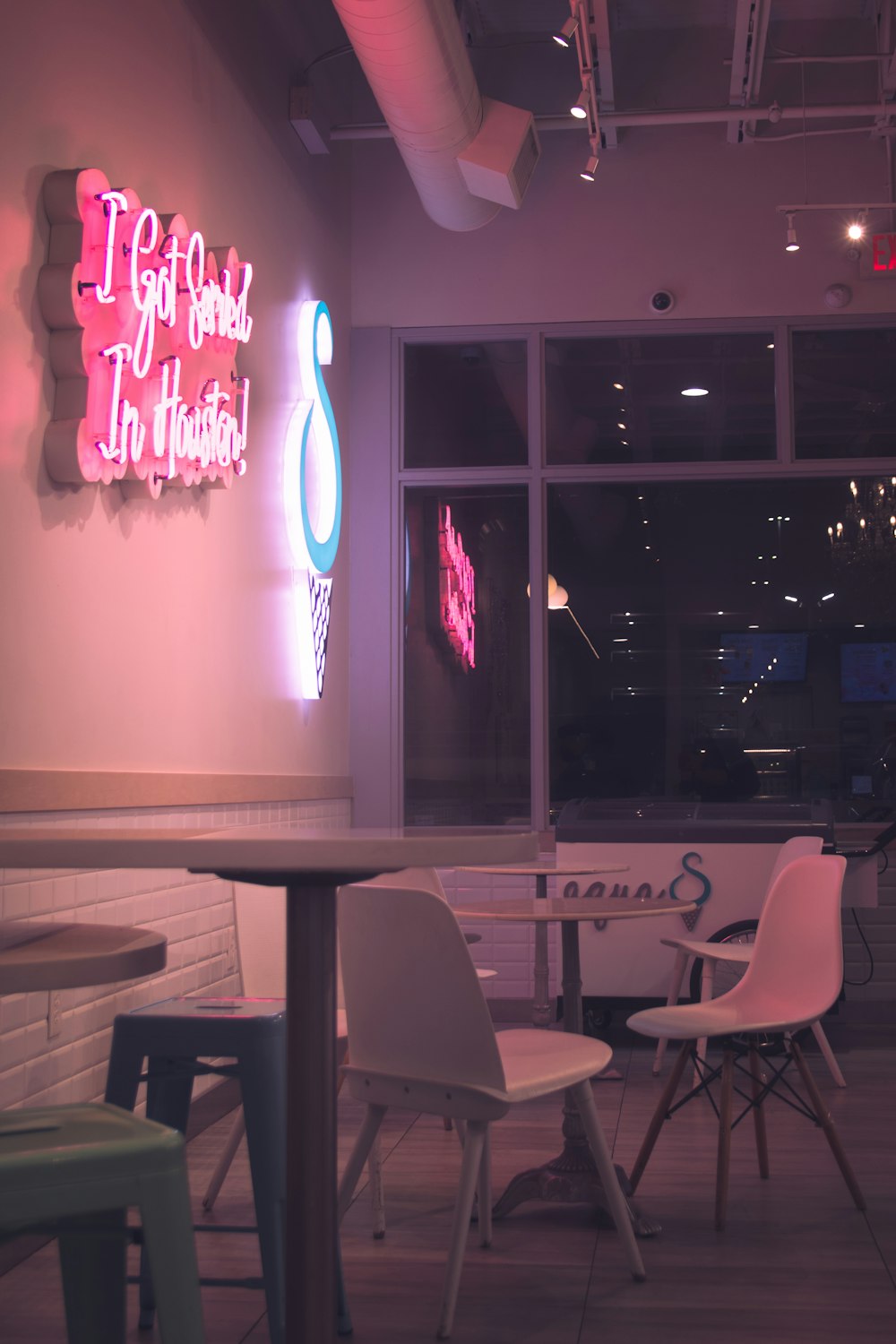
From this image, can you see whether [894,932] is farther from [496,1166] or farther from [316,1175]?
[316,1175]

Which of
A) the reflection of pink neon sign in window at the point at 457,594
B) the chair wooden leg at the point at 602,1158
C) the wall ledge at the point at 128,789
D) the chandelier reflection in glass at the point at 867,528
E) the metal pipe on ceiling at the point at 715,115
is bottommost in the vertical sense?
the chair wooden leg at the point at 602,1158

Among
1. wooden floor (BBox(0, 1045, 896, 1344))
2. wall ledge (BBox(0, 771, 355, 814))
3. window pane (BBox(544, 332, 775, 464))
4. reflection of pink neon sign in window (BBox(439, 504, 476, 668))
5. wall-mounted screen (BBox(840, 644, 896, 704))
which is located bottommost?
wooden floor (BBox(0, 1045, 896, 1344))

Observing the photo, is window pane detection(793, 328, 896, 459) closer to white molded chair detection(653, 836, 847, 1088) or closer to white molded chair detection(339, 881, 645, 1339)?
white molded chair detection(653, 836, 847, 1088)

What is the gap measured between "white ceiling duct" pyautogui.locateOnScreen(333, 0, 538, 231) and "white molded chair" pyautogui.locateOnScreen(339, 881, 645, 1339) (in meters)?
2.98

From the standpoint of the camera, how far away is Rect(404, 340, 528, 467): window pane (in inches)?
265

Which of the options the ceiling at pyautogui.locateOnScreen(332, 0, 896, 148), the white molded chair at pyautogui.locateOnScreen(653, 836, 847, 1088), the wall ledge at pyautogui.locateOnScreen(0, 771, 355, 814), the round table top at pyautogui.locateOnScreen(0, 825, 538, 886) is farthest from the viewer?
the ceiling at pyautogui.locateOnScreen(332, 0, 896, 148)

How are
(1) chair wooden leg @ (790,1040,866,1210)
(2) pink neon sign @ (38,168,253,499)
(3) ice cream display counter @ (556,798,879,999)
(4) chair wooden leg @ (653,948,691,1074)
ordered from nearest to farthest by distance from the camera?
(2) pink neon sign @ (38,168,253,499) → (1) chair wooden leg @ (790,1040,866,1210) → (4) chair wooden leg @ (653,948,691,1074) → (3) ice cream display counter @ (556,798,879,999)

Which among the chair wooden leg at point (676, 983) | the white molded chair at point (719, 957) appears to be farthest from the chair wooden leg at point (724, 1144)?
the chair wooden leg at point (676, 983)

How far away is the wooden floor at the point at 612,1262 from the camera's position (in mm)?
2660

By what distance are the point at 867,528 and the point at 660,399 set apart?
48.3 inches

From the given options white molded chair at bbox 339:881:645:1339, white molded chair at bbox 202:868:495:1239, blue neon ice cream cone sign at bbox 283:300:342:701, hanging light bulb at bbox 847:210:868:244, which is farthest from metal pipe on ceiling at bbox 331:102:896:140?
white molded chair at bbox 339:881:645:1339

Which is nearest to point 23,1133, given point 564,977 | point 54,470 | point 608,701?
point 54,470

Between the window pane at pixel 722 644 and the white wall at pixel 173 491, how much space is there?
4.23 feet

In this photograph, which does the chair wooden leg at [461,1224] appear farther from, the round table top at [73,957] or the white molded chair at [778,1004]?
the round table top at [73,957]
